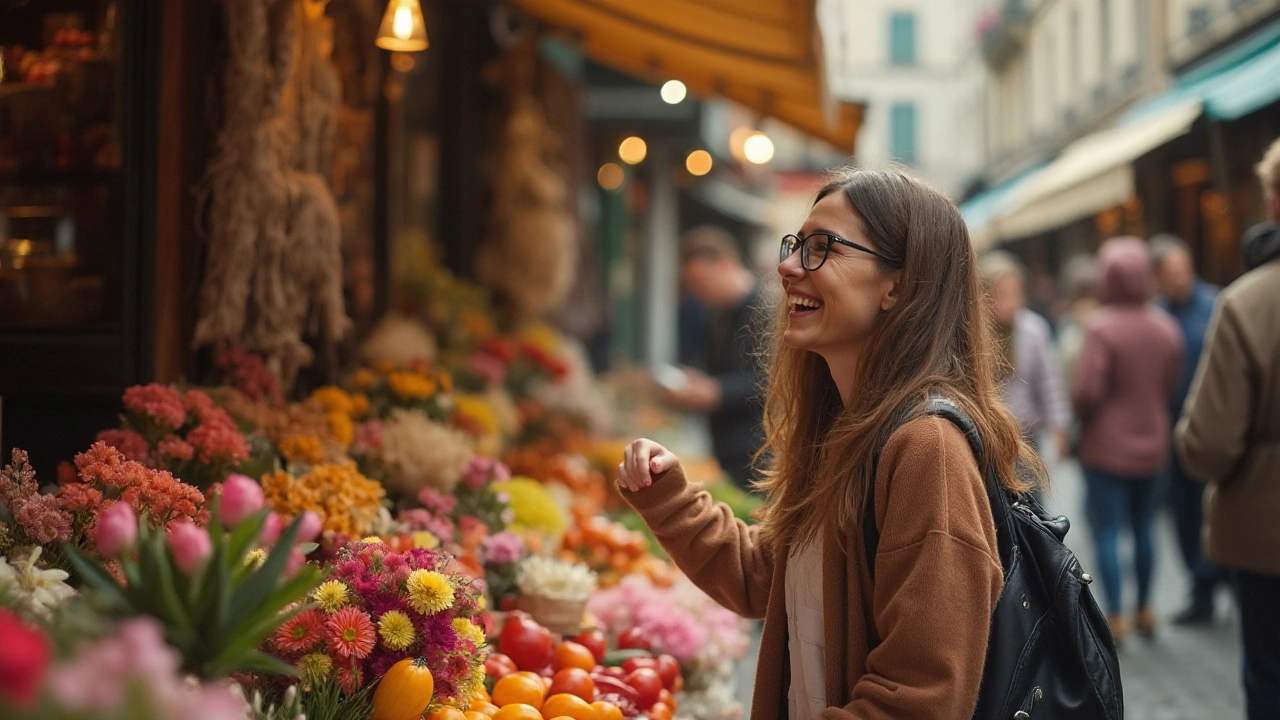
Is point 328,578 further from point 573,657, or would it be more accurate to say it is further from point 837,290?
point 837,290

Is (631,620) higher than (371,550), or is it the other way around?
(371,550)

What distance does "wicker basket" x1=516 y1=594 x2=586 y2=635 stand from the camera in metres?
3.35

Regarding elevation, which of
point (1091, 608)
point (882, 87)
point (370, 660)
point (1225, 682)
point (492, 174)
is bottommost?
point (1225, 682)

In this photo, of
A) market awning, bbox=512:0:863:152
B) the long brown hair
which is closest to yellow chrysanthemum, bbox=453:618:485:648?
the long brown hair

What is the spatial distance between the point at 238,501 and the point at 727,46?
196 inches

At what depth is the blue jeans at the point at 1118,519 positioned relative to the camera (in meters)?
6.81

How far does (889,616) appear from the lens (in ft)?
6.57

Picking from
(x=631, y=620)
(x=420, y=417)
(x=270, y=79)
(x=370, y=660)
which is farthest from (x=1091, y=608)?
(x=270, y=79)

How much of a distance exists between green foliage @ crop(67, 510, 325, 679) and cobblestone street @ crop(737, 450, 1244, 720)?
2596mm

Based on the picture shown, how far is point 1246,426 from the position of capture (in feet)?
13.7

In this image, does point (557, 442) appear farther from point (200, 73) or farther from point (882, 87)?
point (882, 87)

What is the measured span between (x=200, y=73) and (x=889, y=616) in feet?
8.50

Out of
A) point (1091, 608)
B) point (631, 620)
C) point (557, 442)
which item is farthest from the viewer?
point (557, 442)

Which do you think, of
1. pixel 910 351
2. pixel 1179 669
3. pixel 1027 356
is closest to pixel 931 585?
pixel 910 351
